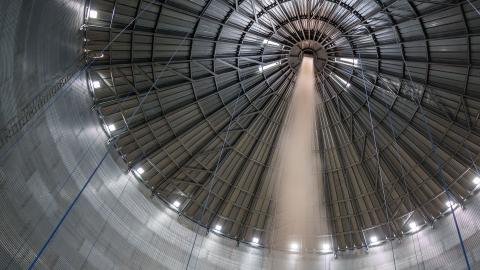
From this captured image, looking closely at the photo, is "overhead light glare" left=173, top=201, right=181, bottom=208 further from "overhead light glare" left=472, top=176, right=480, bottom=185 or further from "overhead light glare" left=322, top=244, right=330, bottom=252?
"overhead light glare" left=472, top=176, right=480, bottom=185

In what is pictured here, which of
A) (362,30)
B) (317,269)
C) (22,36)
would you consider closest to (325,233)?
(317,269)

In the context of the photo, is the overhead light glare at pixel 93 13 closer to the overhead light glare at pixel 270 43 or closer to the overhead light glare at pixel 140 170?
the overhead light glare at pixel 270 43

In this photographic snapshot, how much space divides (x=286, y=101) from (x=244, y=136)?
4152 mm

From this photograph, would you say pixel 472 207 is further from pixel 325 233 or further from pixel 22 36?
pixel 22 36

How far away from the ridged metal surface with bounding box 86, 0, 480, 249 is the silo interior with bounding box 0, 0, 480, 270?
0.37 feet

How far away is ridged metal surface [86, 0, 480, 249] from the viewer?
26219 mm

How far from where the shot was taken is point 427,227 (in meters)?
31.5

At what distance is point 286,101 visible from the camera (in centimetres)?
3212

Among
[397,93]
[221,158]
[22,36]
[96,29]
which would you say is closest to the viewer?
[22,36]

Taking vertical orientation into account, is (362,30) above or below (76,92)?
above

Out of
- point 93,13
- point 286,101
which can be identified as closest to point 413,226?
point 286,101

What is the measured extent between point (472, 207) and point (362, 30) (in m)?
14.1

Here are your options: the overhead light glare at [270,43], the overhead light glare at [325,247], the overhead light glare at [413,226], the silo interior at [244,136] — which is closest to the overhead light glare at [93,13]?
the silo interior at [244,136]

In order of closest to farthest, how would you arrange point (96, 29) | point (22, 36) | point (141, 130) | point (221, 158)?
point (22, 36) → point (96, 29) → point (141, 130) → point (221, 158)
